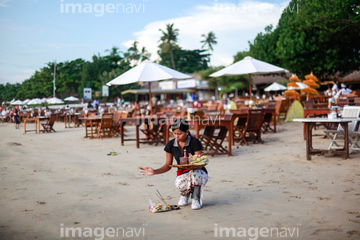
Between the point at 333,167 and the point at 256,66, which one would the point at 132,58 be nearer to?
the point at 256,66

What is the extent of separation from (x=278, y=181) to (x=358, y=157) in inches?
105

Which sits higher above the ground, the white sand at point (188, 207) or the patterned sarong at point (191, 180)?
the patterned sarong at point (191, 180)

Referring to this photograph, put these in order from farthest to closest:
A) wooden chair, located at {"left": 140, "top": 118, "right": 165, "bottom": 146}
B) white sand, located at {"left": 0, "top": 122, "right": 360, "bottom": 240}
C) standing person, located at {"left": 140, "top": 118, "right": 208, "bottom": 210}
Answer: wooden chair, located at {"left": 140, "top": 118, "right": 165, "bottom": 146} < standing person, located at {"left": 140, "top": 118, "right": 208, "bottom": 210} < white sand, located at {"left": 0, "top": 122, "right": 360, "bottom": 240}

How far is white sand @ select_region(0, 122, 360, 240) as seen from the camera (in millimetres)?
3623

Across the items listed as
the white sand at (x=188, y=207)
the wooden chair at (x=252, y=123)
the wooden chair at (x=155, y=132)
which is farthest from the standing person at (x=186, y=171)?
the wooden chair at (x=155, y=132)

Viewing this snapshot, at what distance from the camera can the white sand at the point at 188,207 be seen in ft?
11.9

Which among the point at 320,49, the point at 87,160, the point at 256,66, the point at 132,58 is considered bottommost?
the point at 87,160

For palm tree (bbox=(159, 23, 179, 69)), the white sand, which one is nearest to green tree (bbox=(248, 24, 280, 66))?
the white sand

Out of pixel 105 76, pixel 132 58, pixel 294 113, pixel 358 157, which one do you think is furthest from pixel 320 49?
pixel 132 58

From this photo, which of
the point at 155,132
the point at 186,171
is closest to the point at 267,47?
the point at 155,132

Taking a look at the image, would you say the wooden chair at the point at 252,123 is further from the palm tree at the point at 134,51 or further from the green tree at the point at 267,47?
the palm tree at the point at 134,51

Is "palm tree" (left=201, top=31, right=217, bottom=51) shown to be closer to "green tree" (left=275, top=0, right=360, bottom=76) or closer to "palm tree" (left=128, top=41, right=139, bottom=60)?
"palm tree" (left=128, top=41, right=139, bottom=60)

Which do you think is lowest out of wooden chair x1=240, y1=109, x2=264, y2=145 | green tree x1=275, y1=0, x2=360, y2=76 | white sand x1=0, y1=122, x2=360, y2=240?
white sand x1=0, y1=122, x2=360, y2=240

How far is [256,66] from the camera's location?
12680mm
